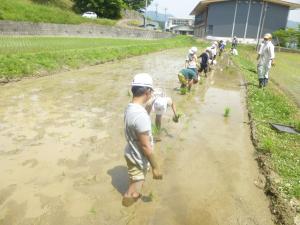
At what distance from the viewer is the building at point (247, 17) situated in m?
44.6

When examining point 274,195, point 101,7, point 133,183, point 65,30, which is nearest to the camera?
point 133,183

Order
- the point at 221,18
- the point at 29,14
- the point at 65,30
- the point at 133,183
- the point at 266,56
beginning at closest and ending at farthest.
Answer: the point at 133,183 < the point at 266,56 < the point at 29,14 < the point at 65,30 < the point at 221,18

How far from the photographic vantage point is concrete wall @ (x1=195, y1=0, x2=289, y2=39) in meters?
44.6

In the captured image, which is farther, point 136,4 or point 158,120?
point 136,4

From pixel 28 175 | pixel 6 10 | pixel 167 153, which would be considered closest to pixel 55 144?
pixel 28 175

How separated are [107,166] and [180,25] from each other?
94.4 meters

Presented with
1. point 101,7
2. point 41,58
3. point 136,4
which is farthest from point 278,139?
point 136,4

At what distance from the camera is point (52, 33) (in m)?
25.4

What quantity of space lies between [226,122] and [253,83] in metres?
6.17

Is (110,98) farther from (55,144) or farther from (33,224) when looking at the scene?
(33,224)

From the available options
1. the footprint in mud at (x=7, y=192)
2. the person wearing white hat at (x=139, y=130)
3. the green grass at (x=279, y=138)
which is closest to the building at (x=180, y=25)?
the green grass at (x=279, y=138)

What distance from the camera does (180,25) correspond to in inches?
3735

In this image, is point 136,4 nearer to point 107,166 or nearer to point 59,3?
point 59,3

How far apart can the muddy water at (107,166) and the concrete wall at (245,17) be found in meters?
39.4
